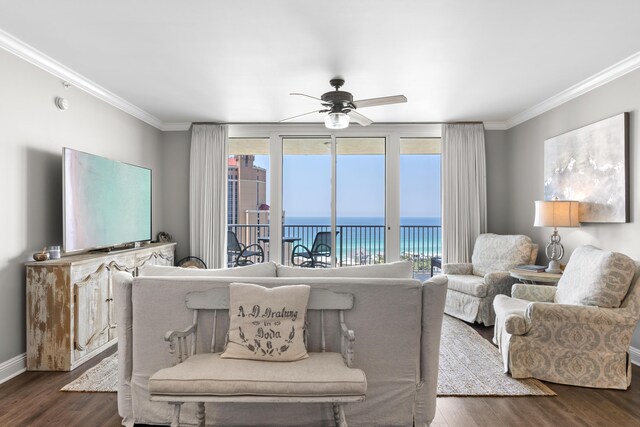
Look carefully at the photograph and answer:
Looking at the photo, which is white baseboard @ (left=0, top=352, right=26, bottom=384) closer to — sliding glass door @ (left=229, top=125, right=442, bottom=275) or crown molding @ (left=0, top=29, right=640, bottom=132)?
crown molding @ (left=0, top=29, right=640, bottom=132)

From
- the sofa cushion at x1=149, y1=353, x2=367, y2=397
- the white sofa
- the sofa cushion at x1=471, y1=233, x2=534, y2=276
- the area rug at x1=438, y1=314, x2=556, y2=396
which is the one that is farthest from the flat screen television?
the sofa cushion at x1=471, y1=233, x2=534, y2=276

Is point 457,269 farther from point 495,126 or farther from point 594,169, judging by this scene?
point 495,126

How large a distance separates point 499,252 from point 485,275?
462 mm

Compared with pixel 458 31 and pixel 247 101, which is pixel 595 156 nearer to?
pixel 458 31

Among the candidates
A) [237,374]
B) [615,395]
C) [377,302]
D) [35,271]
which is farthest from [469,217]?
[35,271]

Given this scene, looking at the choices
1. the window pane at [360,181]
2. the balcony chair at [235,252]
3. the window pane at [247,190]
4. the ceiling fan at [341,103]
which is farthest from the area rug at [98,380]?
the window pane at [360,181]

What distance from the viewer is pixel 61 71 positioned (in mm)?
3412

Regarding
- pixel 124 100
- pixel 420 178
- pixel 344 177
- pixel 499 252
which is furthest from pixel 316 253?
pixel 124 100

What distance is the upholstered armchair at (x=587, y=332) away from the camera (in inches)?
107

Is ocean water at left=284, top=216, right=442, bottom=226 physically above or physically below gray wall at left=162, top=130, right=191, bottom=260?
below

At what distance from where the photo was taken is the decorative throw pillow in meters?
1.99

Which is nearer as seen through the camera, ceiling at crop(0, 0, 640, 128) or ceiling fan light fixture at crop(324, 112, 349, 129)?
ceiling at crop(0, 0, 640, 128)

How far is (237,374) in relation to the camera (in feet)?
5.92

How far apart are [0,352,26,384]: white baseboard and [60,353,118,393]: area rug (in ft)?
1.66
